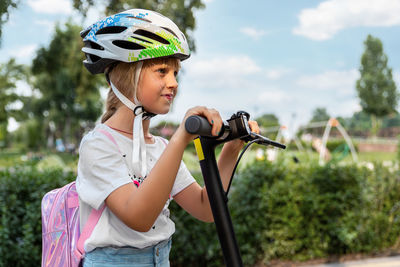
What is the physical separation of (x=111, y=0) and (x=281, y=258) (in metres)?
4.12

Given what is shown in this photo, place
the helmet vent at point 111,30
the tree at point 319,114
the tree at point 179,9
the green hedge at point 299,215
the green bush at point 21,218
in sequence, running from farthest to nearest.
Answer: the tree at point 319,114 → the tree at point 179,9 → the green hedge at point 299,215 → the green bush at point 21,218 → the helmet vent at point 111,30

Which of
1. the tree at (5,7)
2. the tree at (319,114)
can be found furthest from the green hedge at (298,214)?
the tree at (319,114)

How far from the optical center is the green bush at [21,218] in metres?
3.52

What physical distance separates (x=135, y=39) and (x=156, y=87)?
208 mm

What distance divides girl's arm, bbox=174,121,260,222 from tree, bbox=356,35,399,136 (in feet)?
182

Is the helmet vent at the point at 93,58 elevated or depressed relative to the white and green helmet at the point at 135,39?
depressed

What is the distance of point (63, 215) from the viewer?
5.08 ft

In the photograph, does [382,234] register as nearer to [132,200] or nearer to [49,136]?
[132,200]

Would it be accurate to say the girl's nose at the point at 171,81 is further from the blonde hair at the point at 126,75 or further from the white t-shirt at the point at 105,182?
the white t-shirt at the point at 105,182

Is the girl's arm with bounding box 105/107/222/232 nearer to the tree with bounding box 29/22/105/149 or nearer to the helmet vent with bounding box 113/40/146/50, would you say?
the helmet vent with bounding box 113/40/146/50

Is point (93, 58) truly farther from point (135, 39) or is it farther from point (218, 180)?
point (218, 180)

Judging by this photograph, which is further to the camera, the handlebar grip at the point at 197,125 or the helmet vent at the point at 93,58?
the helmet vent at the point at 93,58

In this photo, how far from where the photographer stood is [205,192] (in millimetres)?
1720

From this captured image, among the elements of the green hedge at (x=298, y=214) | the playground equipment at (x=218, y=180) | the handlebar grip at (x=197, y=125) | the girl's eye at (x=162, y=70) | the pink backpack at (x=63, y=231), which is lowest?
the green hedge at (x=298, y=214)
